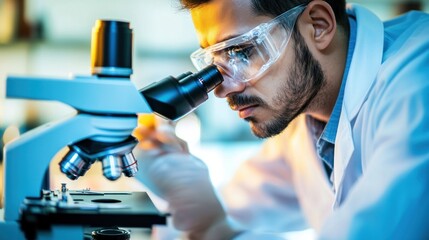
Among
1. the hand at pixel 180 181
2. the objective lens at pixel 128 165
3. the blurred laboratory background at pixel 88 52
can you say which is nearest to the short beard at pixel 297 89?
A: the hand at pixel 180 181

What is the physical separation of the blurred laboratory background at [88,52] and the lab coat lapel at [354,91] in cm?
215

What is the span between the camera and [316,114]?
1.92m

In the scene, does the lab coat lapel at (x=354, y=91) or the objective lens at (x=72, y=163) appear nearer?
the objective lens at (x=72, y=163)

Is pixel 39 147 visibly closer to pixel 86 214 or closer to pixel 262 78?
pixel 86 214

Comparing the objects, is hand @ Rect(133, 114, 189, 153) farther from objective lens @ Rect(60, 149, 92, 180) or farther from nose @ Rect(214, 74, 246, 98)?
objective lens @ Rect(60, 149, 92, 180)

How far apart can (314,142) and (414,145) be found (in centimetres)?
90

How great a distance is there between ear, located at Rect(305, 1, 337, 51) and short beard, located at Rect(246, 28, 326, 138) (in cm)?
5

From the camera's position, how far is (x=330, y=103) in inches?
73.2

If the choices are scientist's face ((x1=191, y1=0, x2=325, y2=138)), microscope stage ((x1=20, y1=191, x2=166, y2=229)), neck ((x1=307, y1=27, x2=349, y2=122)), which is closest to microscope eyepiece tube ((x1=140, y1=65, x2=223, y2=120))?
microscope stage ((x1=20, y1=191, x2=166, y2=229))

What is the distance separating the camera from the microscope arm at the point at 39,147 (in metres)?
1.13

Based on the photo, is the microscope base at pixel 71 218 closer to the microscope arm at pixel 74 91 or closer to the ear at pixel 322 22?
the microscope arm at pixel 74 91

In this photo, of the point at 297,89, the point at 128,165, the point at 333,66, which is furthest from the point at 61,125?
the point at 333,66

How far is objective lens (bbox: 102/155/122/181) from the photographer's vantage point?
1.15 meters

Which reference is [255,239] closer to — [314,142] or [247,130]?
[314,142]
